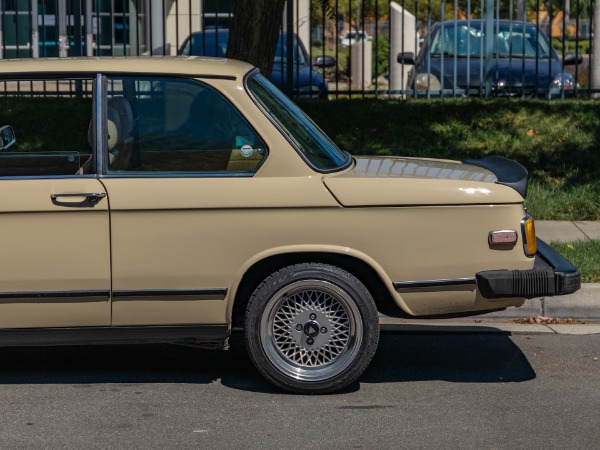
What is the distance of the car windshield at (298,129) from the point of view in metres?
5.97

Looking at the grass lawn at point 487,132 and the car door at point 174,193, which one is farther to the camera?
the grass lawn at point 487,132

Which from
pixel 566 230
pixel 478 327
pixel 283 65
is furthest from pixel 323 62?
pixel 478 327

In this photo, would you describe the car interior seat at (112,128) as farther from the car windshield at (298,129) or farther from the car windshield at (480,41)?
the car windshield at (480,41)

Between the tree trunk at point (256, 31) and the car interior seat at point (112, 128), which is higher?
the tree trunk at point (256, 31)

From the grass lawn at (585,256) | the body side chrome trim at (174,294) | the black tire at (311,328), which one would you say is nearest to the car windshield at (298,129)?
the black tire at (311,328)

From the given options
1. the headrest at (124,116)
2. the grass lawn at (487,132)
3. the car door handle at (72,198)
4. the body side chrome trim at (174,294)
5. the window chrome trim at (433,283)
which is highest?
the headrest at (124,116)

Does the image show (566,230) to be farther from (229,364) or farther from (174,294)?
(174,294)

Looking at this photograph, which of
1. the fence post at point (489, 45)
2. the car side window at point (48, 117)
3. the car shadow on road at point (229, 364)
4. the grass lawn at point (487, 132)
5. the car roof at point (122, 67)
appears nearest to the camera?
the car roof at point (122, 67)

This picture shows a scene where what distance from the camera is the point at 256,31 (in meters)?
11.6

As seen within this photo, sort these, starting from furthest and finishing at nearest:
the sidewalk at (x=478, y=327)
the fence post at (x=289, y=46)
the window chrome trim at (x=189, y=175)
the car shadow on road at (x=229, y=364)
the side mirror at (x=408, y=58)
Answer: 1. the side mirror at (x=408, y=58)
2. the fence post at (x=289, y=46)
3. the sidewalk at (x=478, y=327)
4. the car shadow on road at (x=229, y=364)
5. the window chrome trim at (x=189, y=175)

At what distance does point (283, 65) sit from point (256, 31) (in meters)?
2.36

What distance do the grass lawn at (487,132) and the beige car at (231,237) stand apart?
19.3ft

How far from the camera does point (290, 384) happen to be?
594 cm

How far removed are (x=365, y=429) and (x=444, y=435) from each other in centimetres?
37
